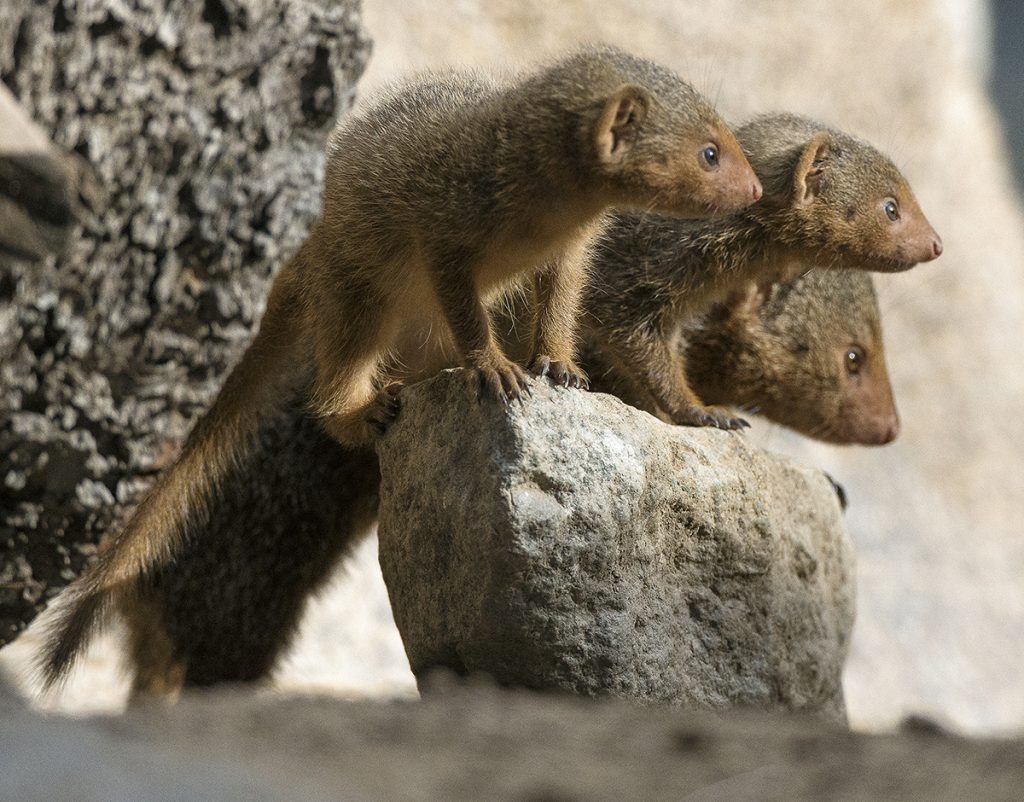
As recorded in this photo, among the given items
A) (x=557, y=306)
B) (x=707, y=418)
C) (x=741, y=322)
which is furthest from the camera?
(x=741, y=322)

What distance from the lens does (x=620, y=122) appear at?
10.8 ft

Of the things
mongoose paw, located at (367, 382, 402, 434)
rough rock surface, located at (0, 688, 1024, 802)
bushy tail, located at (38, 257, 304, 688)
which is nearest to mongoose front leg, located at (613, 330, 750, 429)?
mongoose paw, located at (367, 382, 402, 434)

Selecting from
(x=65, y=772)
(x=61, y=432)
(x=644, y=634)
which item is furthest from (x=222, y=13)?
(x=644, y=634)

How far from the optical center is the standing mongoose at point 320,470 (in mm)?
4242

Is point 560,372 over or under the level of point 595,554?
over

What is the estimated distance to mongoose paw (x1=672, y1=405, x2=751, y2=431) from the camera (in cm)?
374

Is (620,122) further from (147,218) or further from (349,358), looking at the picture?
→ (147,218)

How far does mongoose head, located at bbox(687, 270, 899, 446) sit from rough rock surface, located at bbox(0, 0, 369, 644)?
2030 millimetres

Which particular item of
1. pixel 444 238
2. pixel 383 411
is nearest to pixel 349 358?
pixel 383 411

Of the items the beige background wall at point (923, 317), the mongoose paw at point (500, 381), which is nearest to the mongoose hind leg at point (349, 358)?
the mongoose paw at point (500, 381)

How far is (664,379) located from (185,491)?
1.46 m

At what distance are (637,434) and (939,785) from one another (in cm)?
149

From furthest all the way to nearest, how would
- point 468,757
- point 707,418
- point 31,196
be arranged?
point 707,418, point 468,757, point 31,196

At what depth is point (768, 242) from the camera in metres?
3.98
